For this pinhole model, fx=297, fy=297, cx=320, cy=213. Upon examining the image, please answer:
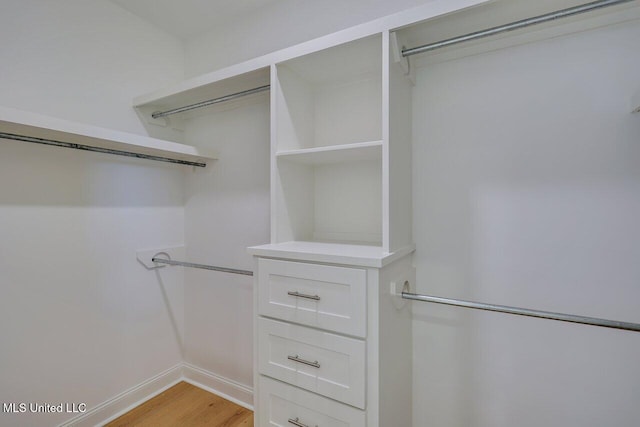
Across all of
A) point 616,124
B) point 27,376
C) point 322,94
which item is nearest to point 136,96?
point 322,94

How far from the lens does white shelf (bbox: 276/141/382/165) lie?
119cm

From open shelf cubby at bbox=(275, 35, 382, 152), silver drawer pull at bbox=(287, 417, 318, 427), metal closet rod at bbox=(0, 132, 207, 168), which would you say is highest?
open shelf cubby at bbox=(275, 35, 382, 152)

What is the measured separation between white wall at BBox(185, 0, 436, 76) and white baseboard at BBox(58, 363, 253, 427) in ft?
7.19

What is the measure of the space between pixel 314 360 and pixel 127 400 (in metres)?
1.55

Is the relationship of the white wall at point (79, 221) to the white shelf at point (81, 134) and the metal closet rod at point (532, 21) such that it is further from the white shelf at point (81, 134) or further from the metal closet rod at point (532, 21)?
the metal closet rod at point (532, 21)

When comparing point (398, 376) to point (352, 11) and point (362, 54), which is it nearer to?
point (362, 54)

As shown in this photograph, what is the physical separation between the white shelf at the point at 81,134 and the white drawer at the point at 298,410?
1364mm

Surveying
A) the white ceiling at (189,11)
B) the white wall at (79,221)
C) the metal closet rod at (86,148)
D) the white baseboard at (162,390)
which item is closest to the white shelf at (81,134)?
the metal closet rod at (86,148)

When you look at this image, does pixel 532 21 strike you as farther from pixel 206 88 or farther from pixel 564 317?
pixel 206 88

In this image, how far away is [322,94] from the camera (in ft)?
5.34

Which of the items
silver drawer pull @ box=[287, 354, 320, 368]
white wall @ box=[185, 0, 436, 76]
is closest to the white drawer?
silver drawer pull @ box=[287, 354, 320, 368]

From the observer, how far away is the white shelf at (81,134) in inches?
49.3

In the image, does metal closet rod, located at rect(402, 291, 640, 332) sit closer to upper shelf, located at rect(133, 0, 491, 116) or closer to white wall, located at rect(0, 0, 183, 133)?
upper shelf, located at rect(133, 0, 491, 116)

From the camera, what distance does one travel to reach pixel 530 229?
1.20m
